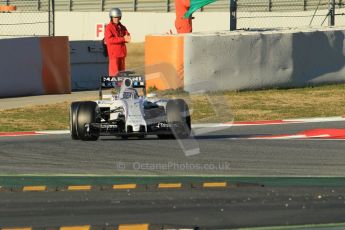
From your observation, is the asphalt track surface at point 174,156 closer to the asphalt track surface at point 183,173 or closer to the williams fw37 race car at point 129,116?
the asphalt track surface at point 183,173

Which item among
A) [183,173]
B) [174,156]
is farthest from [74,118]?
[183,173]

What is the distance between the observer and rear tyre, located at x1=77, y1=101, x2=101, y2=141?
43.6 ft

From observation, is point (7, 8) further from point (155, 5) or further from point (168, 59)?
point (168, 59)

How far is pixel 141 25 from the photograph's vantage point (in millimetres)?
37312

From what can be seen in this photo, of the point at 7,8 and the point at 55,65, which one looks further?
the point at 7,8

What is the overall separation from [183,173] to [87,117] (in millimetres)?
2629

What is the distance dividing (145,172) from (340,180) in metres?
2.03

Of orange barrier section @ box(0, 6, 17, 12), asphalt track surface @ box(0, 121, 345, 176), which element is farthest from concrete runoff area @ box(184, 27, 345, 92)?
orange barrier section @ box(0, 6, 17, 12)

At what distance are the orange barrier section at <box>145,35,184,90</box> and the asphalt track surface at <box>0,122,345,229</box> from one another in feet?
12.8

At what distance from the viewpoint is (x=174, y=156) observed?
12.2m

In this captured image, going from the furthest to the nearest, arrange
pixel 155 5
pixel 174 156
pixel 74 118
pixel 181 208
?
pixel 155 5 < pixel 74 118 < pixel 174 156 < pixel 181 208

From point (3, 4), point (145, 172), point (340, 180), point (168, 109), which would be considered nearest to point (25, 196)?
point (145, 172)

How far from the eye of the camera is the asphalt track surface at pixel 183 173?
834 cm

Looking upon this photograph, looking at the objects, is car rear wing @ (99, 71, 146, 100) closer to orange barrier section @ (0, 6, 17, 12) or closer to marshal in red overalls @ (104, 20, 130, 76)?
marshal in red overalls @ (104, 20, 130, 76)
